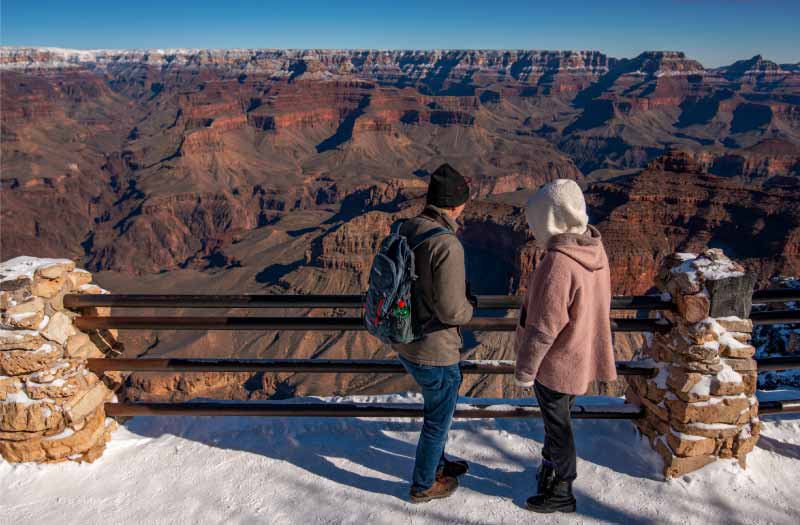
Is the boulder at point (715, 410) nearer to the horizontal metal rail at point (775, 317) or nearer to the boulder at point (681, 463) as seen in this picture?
the boulder at point (681, 463)

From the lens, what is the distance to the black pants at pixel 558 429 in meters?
3.84

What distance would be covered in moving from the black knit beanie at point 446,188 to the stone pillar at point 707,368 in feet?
6.99

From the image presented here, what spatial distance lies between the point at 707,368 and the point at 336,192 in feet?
341

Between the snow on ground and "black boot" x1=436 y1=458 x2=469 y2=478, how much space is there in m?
0.14

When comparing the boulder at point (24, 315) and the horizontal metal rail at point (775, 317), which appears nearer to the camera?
the boulder at point (24, 315)

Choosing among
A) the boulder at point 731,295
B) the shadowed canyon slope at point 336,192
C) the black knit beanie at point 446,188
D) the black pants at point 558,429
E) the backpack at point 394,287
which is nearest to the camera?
the backpack at point 394,287

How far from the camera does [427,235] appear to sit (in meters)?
3.40

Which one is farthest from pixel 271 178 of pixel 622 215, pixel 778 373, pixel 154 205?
pixel 778 373

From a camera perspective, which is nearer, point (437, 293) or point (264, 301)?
point (437, 293)

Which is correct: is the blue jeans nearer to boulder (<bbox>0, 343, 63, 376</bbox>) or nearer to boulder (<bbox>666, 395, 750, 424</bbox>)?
boulder (<bbox>666, 395, 750, 424</bbox>)

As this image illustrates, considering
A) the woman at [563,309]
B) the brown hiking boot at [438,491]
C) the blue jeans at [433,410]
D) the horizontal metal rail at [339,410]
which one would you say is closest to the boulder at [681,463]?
the horizontal metal rail at [339,410]

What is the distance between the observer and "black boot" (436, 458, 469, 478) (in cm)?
437

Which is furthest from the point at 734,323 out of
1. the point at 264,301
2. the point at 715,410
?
the point at 264,301

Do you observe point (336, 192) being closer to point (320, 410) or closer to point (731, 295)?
point (320, 410)
